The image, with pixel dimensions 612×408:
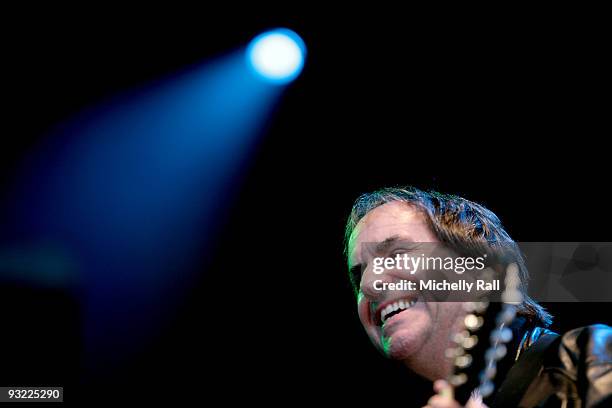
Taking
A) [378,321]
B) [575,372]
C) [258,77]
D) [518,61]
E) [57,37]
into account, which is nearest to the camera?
[575,372]

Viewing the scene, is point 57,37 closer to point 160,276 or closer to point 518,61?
point 160,276

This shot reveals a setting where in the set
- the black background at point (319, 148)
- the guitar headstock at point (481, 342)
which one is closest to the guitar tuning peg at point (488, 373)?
the guitar headstock at point (481, 342)

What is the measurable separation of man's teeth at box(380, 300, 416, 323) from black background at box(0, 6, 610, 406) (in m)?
0.78

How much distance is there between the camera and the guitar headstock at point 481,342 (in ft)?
5.17

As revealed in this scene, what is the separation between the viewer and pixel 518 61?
2896 millimetres

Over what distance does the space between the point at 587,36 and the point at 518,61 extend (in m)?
0.33

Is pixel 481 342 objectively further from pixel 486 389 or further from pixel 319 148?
pixel 319 148

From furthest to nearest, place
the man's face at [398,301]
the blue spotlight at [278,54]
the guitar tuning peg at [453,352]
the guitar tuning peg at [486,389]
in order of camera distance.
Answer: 1. the blue spotlight at [278,54]
2. the man's face at [398,301]
3. the guitar tuning peg at [453,352]
4. the guitar tuning peg at [486,389]

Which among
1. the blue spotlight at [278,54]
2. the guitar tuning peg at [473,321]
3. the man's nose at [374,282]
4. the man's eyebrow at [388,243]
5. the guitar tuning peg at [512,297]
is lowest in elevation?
the guitar tuning peg at [473,321]

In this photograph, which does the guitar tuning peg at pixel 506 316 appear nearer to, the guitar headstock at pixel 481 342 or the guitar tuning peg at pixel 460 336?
the guitar headstock at pixel 481 342

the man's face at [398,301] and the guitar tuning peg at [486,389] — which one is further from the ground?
the man's face at [398,301]

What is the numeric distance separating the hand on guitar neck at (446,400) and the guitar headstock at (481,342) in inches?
0.9

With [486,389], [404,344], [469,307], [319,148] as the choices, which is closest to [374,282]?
[404,344]

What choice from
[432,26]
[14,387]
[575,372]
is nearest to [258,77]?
[432,26]
